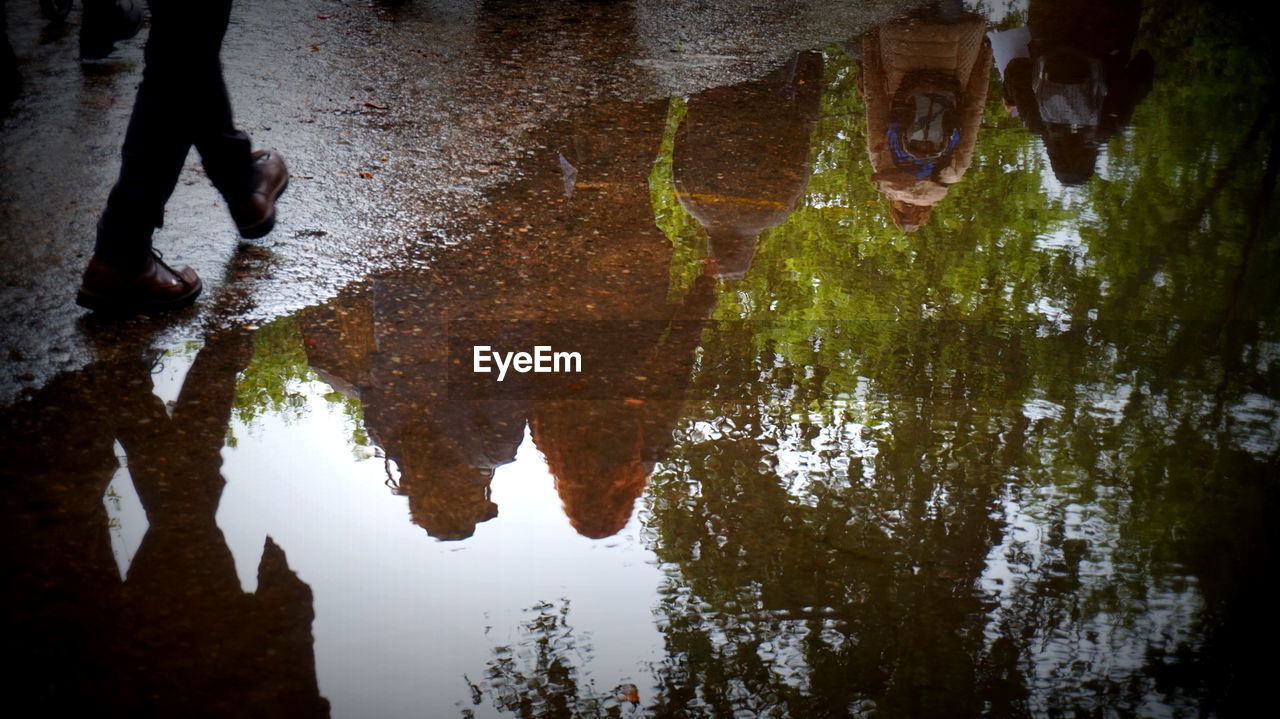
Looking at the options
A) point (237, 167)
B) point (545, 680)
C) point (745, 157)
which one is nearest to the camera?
point (545, 680)

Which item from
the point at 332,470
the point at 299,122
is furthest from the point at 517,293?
the point at 299,122

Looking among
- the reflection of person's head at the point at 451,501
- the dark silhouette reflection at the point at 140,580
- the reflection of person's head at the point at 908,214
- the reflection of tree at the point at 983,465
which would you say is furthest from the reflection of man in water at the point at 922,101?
the dark silhouette reflection at the point at 140,580

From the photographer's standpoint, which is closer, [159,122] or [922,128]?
[159,122]

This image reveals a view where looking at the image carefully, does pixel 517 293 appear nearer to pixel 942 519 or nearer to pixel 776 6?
pixel 942 519

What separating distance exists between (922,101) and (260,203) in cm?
409

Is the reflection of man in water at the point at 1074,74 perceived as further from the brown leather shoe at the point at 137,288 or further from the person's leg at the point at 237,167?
the brown leather shoe at the point at 137,288

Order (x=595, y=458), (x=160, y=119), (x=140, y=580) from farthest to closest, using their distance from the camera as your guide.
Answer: (x=160, y=119)
(x=595, y=458)
(x=140, y=580)

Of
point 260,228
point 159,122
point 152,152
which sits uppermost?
point 159,122

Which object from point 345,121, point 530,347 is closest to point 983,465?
point 530,347

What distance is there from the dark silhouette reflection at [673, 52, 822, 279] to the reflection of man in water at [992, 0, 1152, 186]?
1352 millimetres

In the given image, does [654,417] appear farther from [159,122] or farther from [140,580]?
[159,122]

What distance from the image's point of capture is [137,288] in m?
3.93

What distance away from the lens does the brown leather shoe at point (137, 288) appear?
3893 mm

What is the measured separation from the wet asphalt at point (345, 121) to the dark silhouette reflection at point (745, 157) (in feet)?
1.14
